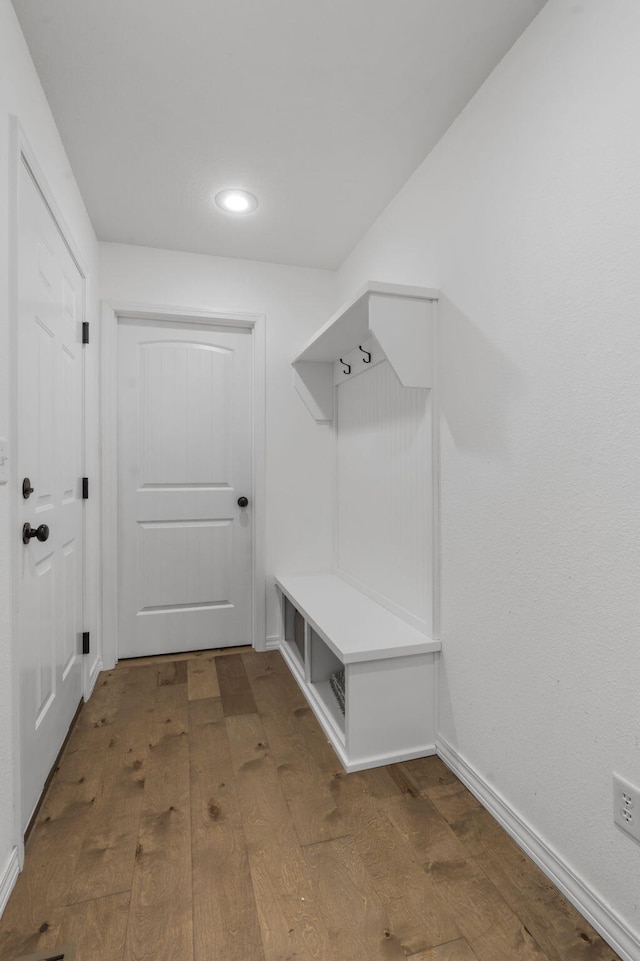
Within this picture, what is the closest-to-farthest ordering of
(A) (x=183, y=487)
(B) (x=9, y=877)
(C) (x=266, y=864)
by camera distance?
(B) (x=9, y=877)
(C) (x=266, y=864)
(A) (x=183, y=487)

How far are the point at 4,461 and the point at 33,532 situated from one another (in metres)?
0.31

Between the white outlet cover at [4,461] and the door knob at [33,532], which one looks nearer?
the white outlet cover at [4,461]

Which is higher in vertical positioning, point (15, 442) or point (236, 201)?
point (236, 201)

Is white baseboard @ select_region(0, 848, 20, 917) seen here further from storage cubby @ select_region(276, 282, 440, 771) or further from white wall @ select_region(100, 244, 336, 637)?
white wall @ select_region(100, 244, 336, 637)

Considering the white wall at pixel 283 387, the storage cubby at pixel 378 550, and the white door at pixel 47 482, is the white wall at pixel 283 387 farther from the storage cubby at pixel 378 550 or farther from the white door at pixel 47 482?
the white door at pixel 47 482

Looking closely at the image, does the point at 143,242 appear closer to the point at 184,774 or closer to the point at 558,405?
the point at 558,405

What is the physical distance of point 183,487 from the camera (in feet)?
9.21

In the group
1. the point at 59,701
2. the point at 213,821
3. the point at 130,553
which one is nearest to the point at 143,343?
the point at 130,553

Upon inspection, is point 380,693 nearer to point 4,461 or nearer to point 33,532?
point 33,532

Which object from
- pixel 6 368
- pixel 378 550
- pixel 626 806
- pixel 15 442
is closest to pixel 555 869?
pixel 626 806

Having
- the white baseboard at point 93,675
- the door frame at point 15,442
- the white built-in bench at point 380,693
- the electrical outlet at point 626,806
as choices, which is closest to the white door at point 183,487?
the white baseboard at point 93,675

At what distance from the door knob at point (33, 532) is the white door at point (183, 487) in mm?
1235

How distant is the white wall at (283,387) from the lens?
109 inches

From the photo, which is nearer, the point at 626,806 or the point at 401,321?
the point at 626,806
